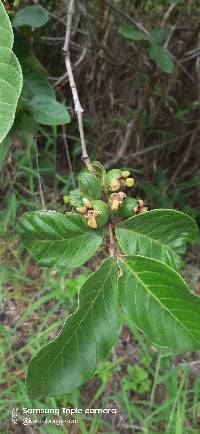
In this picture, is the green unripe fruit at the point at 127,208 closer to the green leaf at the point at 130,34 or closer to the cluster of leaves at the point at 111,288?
the cluster of leaves at the point at 111,288

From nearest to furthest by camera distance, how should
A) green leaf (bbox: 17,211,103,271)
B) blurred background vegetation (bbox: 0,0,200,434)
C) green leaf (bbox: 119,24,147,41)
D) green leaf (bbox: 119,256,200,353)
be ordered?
green leaf (bbox: 119,256,200,353)
green leaf (bbox: 17,211,103,271)
green leaf (bbox: 119,24,147,41)
blurred background vegetation (bbox: 0,0,200,434)

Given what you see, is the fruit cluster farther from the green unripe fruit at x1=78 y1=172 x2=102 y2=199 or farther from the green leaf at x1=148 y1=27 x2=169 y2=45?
the green leaf at x1=148 y1=27 x2=169 y2=45

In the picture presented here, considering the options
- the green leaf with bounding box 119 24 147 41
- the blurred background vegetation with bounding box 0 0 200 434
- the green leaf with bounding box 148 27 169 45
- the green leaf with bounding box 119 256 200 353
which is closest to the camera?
the green leaf with bounding box 119 256 200 353

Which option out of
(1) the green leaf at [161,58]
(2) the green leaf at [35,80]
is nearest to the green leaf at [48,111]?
(2) the green leaf at [35,80]

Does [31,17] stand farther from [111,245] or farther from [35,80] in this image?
[111,245]

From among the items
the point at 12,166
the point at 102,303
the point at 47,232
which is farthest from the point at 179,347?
the point at 12,166

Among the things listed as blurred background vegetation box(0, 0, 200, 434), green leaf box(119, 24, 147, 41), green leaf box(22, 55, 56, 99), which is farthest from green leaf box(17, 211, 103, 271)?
blurred background vegetation box(0, 0, 200, 434)

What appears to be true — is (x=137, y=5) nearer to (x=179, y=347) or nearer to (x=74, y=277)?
(x=74, y=277)
